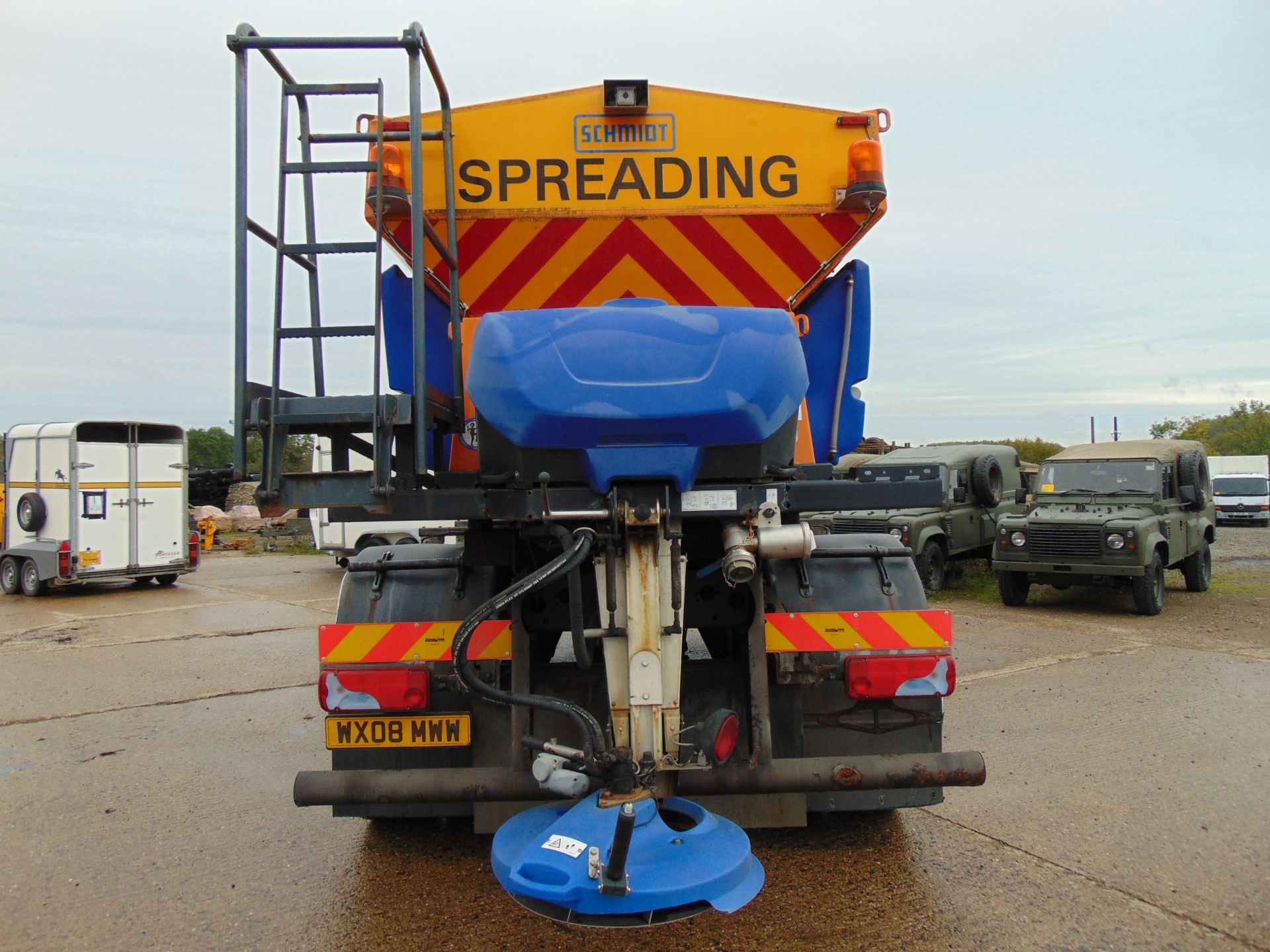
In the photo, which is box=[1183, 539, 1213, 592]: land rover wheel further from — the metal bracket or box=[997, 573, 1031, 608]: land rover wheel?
the metal bracket

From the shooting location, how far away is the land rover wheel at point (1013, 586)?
11117 millimetres

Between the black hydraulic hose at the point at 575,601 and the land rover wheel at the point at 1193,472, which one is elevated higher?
the land rover wheel at the point at 1193,472

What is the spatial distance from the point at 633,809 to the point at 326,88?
2605mm

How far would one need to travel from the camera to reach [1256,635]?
8789 millimetres

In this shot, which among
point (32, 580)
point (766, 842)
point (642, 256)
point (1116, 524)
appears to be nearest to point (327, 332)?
point (642, 256)

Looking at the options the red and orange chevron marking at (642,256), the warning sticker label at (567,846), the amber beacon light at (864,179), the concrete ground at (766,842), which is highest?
the amber beacon light at (864,179)

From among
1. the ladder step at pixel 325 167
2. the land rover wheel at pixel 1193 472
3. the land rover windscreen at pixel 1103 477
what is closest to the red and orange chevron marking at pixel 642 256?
the ladder step at pixel 325 167

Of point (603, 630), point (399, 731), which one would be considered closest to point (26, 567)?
point (399, 731)

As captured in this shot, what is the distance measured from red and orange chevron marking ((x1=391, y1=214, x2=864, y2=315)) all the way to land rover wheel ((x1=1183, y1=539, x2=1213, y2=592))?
34.1 feet

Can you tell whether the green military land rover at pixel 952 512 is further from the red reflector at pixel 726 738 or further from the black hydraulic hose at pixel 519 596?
the black hydraulic hose at pixel 519 596

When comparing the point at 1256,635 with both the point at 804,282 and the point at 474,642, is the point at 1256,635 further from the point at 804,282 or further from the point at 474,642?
the point at 474,642

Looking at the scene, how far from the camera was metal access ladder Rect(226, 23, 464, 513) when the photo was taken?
2.98 meters

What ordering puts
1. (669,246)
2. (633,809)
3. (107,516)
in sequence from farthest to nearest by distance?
1. (107,516)
2. (669,246)
3. (633,809)

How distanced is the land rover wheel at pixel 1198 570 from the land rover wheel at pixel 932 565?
3.02 metres
